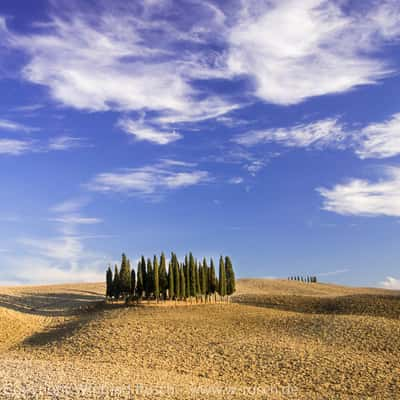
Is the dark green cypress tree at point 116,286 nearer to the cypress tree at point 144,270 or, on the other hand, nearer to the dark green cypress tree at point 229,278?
the cypress tree at point 144,270

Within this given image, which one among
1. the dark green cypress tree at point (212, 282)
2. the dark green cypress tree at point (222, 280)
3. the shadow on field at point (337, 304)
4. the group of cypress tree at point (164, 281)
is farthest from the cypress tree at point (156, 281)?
the shadow on field at point (337, 304)

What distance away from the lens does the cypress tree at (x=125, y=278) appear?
5181 centimetres

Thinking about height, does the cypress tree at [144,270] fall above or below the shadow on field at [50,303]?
above

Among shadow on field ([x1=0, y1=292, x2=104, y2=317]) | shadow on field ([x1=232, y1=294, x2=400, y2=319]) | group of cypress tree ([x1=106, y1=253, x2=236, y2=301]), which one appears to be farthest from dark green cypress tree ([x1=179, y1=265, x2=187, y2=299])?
shadow on field ([x1=0, y1=292, x2=104, y2=317])

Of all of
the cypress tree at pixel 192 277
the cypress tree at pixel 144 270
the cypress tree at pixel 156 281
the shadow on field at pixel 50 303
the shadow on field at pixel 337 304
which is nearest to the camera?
the shadow on field at pixel 337 304

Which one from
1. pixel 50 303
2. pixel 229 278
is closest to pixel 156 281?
pixel 229 278

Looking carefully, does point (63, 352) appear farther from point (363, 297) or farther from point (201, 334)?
point (363, 297)

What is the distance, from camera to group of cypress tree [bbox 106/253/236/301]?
5062 cm

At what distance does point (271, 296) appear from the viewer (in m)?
54.7

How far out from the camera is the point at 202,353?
28.3 meters

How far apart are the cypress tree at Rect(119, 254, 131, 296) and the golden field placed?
5475 mm

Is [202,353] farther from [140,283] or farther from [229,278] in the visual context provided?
[229,278]

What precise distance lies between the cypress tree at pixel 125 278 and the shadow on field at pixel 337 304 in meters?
13.4

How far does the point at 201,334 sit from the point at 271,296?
76.7 feet
